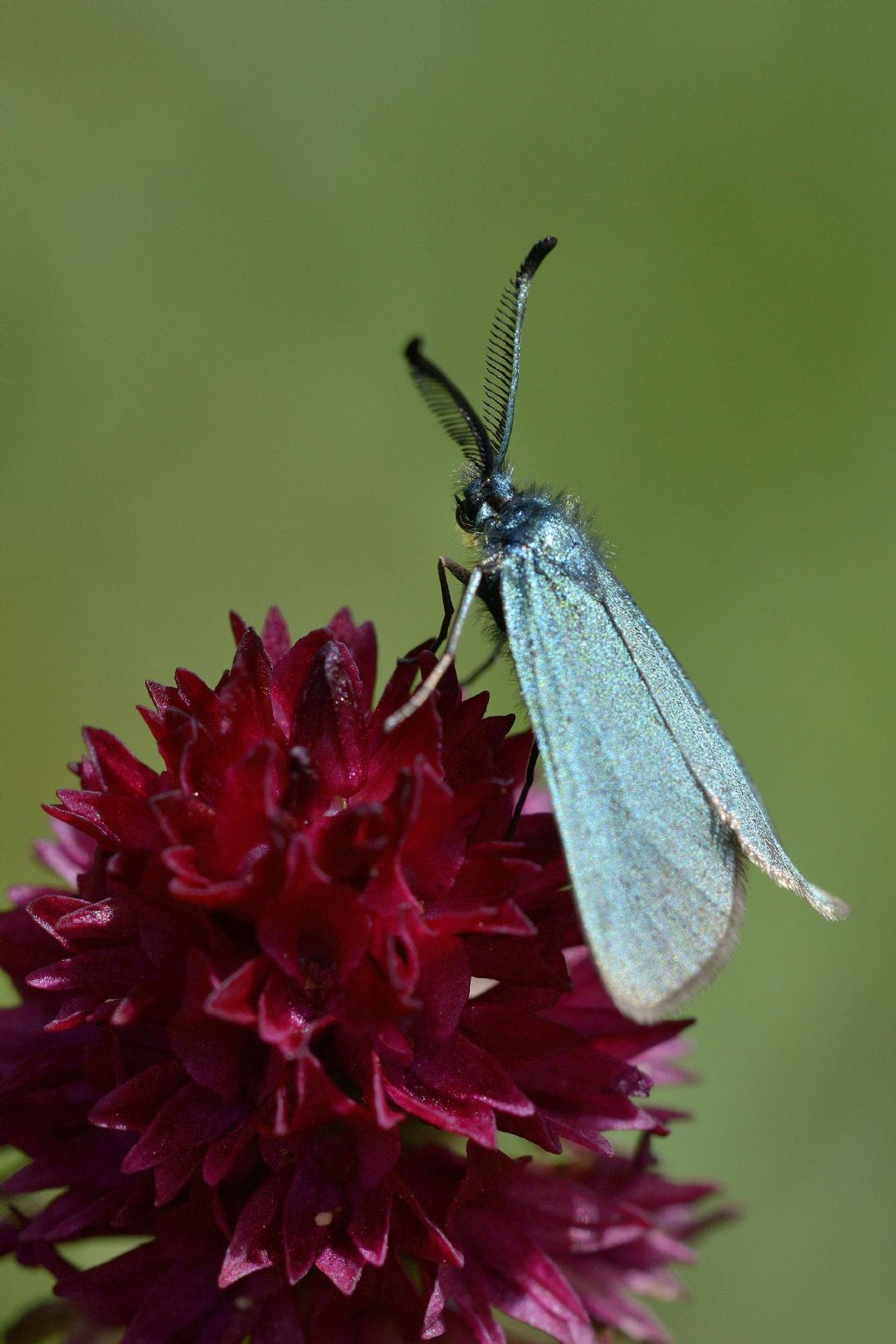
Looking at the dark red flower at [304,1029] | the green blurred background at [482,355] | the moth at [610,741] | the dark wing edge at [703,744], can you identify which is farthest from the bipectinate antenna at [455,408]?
the green blurred background at [482,355]

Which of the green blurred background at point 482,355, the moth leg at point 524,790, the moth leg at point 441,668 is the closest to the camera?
the moth leg at point 441,668

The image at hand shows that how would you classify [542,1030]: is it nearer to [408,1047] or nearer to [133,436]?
[408,1047]

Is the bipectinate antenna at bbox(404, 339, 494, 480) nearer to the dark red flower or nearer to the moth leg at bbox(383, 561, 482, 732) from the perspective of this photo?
the moth leg at bbox(383, 561, 482, 732)

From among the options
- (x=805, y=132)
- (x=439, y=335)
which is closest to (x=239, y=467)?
(x=439, y=335)

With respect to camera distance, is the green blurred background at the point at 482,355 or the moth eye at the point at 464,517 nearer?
the moth eye at the point at 464,517

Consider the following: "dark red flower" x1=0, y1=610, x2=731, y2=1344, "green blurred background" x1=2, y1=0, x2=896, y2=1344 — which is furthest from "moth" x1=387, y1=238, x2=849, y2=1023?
"green blurred background" x1=2, y1=0, x2=896, y2=1344

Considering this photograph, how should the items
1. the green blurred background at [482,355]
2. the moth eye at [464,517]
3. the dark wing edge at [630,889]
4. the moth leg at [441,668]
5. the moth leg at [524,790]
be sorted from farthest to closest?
the green blurred background at [482,355], the moth eye at [464,517], the moth leg at [524,790], the moth leg at [441,668], the dark wing edge at [630,889]

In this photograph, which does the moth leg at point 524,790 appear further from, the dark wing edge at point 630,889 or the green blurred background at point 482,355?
the green blurred background at point 482,355
